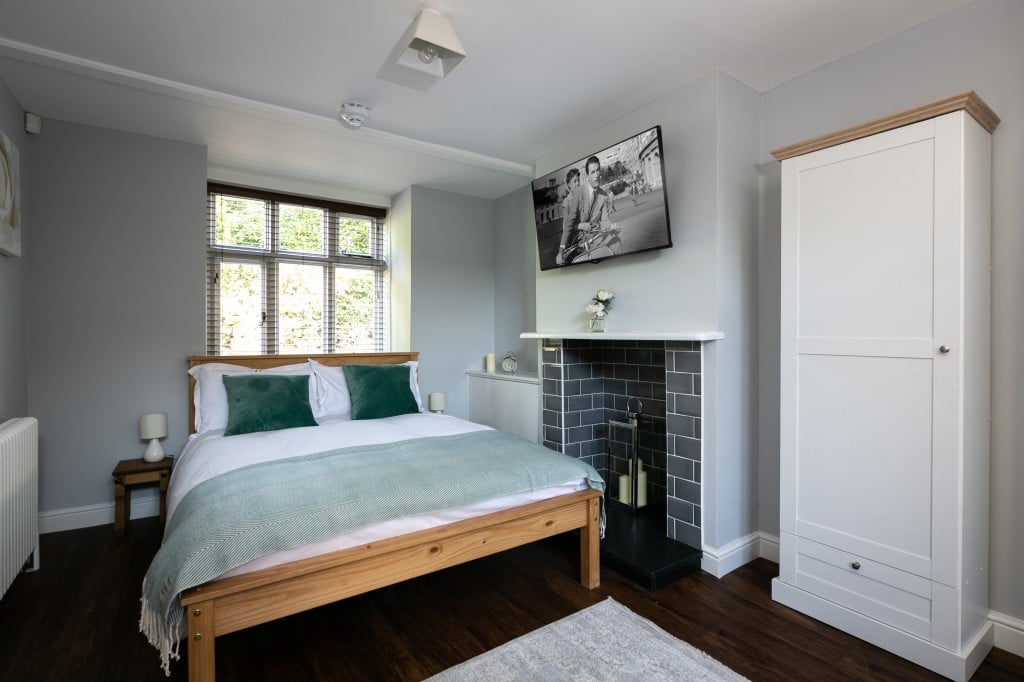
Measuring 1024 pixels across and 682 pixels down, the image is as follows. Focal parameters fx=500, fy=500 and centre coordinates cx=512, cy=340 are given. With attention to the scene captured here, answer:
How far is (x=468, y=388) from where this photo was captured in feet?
16.0

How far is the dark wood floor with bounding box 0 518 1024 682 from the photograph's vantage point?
1.88 m

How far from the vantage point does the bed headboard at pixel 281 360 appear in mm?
3533

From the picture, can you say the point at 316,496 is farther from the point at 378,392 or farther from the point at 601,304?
the point at 601,304

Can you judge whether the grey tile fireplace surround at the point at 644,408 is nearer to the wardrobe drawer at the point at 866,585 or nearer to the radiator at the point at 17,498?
the wardrobe drawer at the point at 866,585

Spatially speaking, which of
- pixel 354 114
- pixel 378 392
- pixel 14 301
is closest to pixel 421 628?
pixel 378 392

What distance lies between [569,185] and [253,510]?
2558mm

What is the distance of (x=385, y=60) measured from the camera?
8.27 feet

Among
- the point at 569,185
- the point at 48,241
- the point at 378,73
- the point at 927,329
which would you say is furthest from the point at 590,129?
the point at 48,241

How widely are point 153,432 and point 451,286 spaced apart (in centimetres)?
259

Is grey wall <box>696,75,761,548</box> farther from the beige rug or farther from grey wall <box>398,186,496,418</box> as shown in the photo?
grey wall <box>398,186,496,418</box>

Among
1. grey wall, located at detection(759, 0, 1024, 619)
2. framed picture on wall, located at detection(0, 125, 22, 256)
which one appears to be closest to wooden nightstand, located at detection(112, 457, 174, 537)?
framed picture on wall, located at detection(0, 125, 22, 256)

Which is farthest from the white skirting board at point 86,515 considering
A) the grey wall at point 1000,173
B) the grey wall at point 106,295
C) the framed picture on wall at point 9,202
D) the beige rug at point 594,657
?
the grey wall at point 1000,173

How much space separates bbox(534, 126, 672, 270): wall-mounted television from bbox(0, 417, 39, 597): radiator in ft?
9.94

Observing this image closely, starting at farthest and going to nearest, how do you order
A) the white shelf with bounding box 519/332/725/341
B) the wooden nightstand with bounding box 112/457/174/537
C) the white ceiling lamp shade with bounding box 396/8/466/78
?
the wooden nightstand with bounding box 112/457/174/537 → the white shelf with bounding box 519/332/725/341 → the white ceiling lamp shade with bounding box 396/8/466/78
